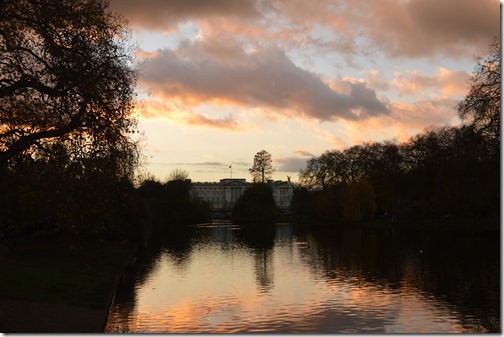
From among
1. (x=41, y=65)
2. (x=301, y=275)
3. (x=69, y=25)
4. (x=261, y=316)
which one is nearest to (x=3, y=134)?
(x=41, y=65)

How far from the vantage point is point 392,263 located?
4172 cm

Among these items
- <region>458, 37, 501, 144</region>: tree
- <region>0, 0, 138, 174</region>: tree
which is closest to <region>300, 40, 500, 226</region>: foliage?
<region>458, 37, 501, 144</region>: tree

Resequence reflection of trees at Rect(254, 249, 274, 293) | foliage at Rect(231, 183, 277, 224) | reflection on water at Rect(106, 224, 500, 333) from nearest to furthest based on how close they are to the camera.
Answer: reflection on water at Rect(106, 224, 500, 333), reflection of trees at Rect(254, 249, 274, 293), foliage at Rect(231, 183, 277, 224)

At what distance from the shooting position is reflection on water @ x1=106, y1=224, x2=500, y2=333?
70.6 ft

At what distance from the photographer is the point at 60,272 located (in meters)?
31.7

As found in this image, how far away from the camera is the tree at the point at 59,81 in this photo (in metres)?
16.1

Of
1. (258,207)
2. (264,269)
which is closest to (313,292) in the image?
(264,269)

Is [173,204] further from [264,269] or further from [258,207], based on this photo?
[264,269]

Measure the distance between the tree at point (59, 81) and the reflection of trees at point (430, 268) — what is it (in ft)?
45.2

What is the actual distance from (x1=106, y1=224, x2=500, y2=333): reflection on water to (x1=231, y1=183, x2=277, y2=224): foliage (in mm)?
63867

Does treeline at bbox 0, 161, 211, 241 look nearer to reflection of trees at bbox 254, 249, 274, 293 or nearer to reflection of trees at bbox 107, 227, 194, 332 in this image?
reflection of trees at bbox 107, 227, 194, 332

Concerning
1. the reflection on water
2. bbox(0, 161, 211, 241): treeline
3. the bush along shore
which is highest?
bbox(0, 161, 211, 241): treeline

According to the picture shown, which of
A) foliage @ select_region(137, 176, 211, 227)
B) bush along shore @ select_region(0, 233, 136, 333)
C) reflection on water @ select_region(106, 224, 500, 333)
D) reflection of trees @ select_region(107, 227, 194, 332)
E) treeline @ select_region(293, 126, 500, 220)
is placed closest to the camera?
bush along shore @ select_region(0, 233, 136, 333)

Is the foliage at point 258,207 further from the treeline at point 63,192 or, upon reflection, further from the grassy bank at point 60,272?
the treeline at point 63,192
